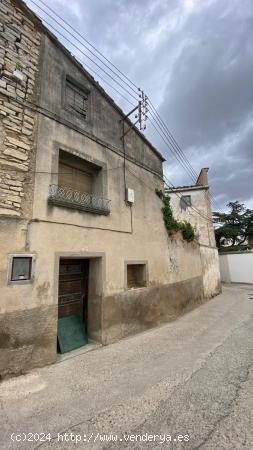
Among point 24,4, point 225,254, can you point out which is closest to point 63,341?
point 24,4

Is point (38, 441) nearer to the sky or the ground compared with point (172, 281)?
nearer to the ground

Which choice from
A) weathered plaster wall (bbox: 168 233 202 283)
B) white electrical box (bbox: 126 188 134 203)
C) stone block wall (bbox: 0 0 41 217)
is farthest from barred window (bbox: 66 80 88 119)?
weathered plaster wall (bbox: 168 233 202 283)

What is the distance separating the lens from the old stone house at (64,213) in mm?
4629

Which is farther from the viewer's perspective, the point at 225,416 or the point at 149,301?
the point at 149,301

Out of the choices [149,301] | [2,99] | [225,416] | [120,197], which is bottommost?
[225,416]

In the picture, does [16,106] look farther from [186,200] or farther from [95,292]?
[186,200]

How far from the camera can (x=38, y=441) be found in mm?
2699

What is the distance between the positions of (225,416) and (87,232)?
4462 millimetres

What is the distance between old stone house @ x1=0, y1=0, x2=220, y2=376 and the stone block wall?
0.08 ft

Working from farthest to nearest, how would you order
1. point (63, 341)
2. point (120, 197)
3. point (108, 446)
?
point (120, 197) < point (63, 341) < point (108, 446)

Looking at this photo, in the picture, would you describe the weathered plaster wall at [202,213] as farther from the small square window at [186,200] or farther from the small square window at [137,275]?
the small square window at [137,275]

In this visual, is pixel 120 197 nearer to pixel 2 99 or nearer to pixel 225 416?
pixel 2 99

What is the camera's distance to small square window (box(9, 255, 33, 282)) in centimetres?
449

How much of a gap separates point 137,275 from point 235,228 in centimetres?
2390
